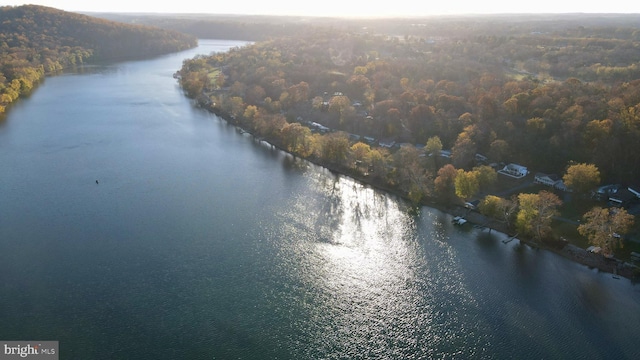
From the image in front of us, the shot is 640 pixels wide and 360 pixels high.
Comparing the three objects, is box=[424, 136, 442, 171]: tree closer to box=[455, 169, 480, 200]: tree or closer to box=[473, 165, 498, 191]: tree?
box=[473, 165, 498, 191]: tree

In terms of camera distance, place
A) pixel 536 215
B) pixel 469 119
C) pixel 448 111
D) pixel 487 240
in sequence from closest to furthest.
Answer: pixel 536 215
pixel 487 240
pixel 469 119
pixel 448 111

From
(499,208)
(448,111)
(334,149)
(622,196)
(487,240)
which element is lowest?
(487,240)

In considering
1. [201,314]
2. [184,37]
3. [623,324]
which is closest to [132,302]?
[201,314]

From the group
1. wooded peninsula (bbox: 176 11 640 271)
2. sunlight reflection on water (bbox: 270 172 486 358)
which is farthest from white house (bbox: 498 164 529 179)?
sunlight reflection on water (bbox: 270 172 486 358)

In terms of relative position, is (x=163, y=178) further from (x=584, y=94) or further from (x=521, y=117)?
(x=584, y=94)

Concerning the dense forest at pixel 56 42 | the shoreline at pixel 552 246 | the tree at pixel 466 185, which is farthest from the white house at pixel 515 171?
the dense forest at pixel 56 42

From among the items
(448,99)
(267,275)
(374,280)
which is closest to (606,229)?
(374,280)

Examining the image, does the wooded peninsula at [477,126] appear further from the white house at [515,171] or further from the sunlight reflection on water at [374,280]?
the sunlight reflection on water at [374,280]

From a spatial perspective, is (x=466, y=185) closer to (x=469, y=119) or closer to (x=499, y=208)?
(x=499, y=208)
